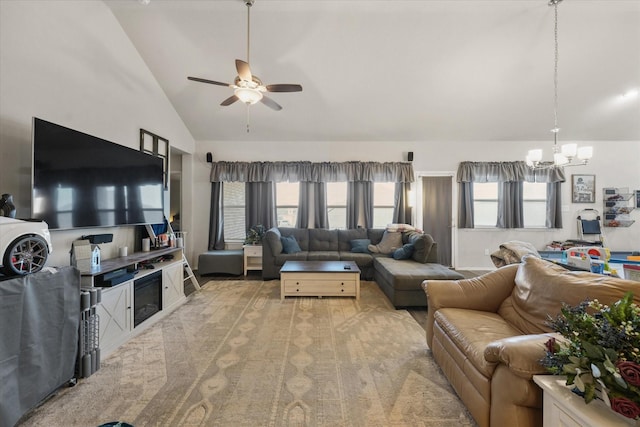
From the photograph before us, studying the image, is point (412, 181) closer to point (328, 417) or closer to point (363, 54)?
point (363, 54)

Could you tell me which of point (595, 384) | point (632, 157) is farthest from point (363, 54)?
point (632, 157)

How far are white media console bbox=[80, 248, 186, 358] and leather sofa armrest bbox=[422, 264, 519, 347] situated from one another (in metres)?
2.87

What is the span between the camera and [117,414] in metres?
1.67

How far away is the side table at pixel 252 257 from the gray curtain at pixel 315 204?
1040mm

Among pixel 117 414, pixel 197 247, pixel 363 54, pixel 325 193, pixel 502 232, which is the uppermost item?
pixel 363 54

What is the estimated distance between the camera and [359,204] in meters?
5.68

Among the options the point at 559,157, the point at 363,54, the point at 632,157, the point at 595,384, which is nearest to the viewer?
the point at 595,384

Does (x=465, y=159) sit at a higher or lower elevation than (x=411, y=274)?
higher

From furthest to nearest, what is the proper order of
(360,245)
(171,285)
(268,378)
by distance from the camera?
(360,245) → (171,285) → (268,378)

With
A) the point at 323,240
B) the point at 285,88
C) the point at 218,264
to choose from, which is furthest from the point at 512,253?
the point at 218,264

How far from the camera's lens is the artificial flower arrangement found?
91cm

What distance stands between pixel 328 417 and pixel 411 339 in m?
1.31

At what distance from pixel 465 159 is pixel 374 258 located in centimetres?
311

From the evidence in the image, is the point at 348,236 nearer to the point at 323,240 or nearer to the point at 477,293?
the point at 323,240
